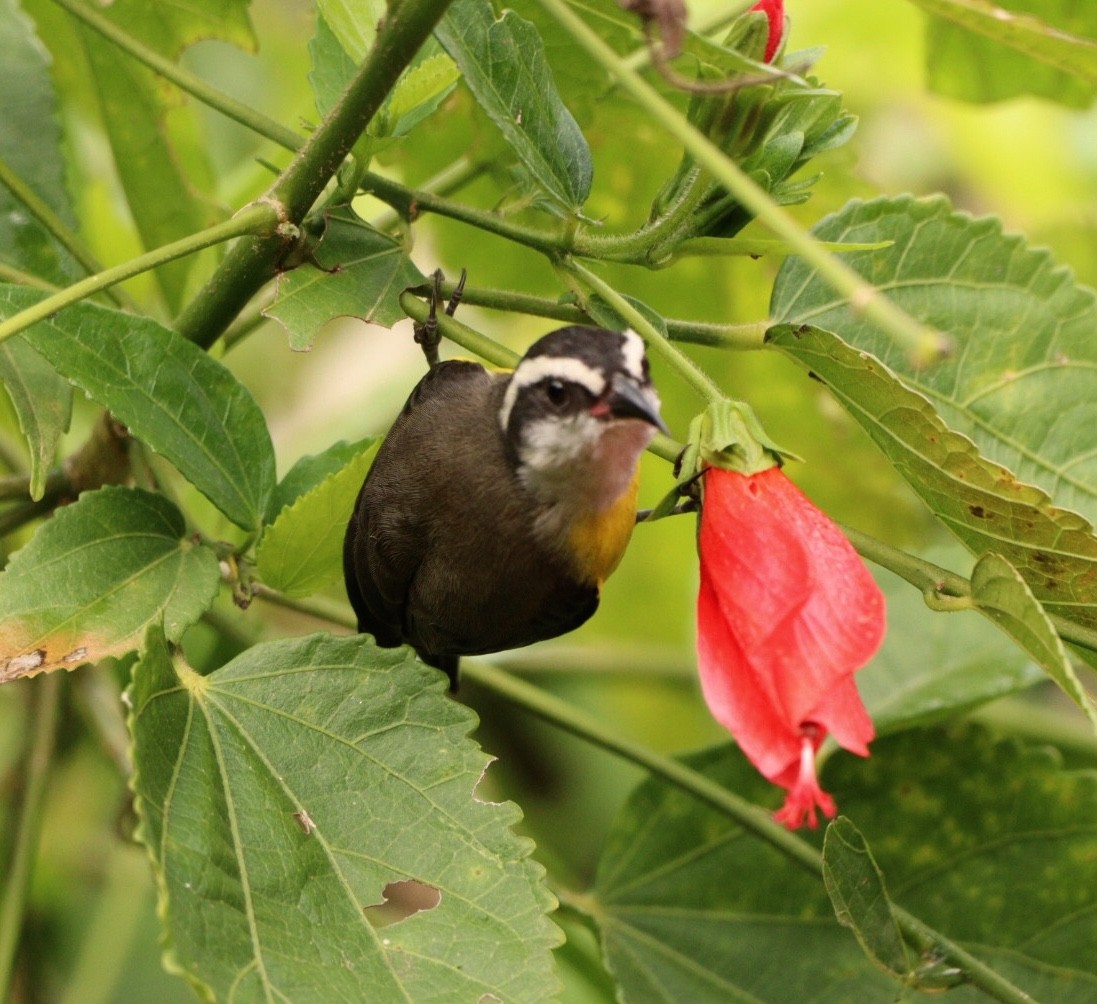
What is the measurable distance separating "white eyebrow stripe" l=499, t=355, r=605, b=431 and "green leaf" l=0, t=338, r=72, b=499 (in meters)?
0.42

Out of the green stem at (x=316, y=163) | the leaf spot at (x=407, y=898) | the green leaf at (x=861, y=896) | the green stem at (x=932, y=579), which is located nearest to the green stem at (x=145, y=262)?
the green stem at (x=316, y=163)

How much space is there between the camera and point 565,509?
145 cm

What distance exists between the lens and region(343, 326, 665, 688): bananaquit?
1438 mm

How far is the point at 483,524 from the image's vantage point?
4.78 feet

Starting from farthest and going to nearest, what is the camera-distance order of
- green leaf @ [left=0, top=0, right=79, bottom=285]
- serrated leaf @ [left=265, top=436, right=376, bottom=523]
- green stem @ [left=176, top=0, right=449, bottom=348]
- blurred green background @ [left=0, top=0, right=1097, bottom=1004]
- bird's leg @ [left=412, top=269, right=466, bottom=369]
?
blurred green background @ [left=0, top=0, right=1097, bottom=1004] < green leaf @ [left=0, top=0, right=79, bottom=285] < serrated leaf @ [left=265, top=436, right=376, bottom=523] < bird's leg @ [left=412, top=269, right=466, bottom=369] < green stem @ [left=176, top=0, right=449, bottom=348]

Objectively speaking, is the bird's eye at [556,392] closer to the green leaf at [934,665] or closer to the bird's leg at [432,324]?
the bird's leg at [432,324]

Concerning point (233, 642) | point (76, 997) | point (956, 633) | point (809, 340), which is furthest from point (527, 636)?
point (76, 997)

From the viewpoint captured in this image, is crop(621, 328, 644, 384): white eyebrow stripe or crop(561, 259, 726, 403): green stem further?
crop(621, 328, 644, 384): white eyebrow stripe

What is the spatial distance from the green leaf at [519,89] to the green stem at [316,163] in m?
0.07

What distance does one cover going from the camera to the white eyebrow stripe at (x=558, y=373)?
1223 millimetres

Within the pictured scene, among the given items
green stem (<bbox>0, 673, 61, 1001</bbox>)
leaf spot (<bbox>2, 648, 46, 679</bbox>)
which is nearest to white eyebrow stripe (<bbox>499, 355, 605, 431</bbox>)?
leaf spot (<bbox>2, 648, 46, 679</bbox>)

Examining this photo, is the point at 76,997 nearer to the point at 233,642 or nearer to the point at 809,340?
the point at 233,642

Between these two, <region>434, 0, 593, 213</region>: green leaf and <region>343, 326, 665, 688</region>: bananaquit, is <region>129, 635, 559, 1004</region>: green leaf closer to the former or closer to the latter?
<region>343, 326, 665, 688</region>: bananaquit

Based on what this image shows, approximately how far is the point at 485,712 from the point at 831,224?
1372 millimetres
